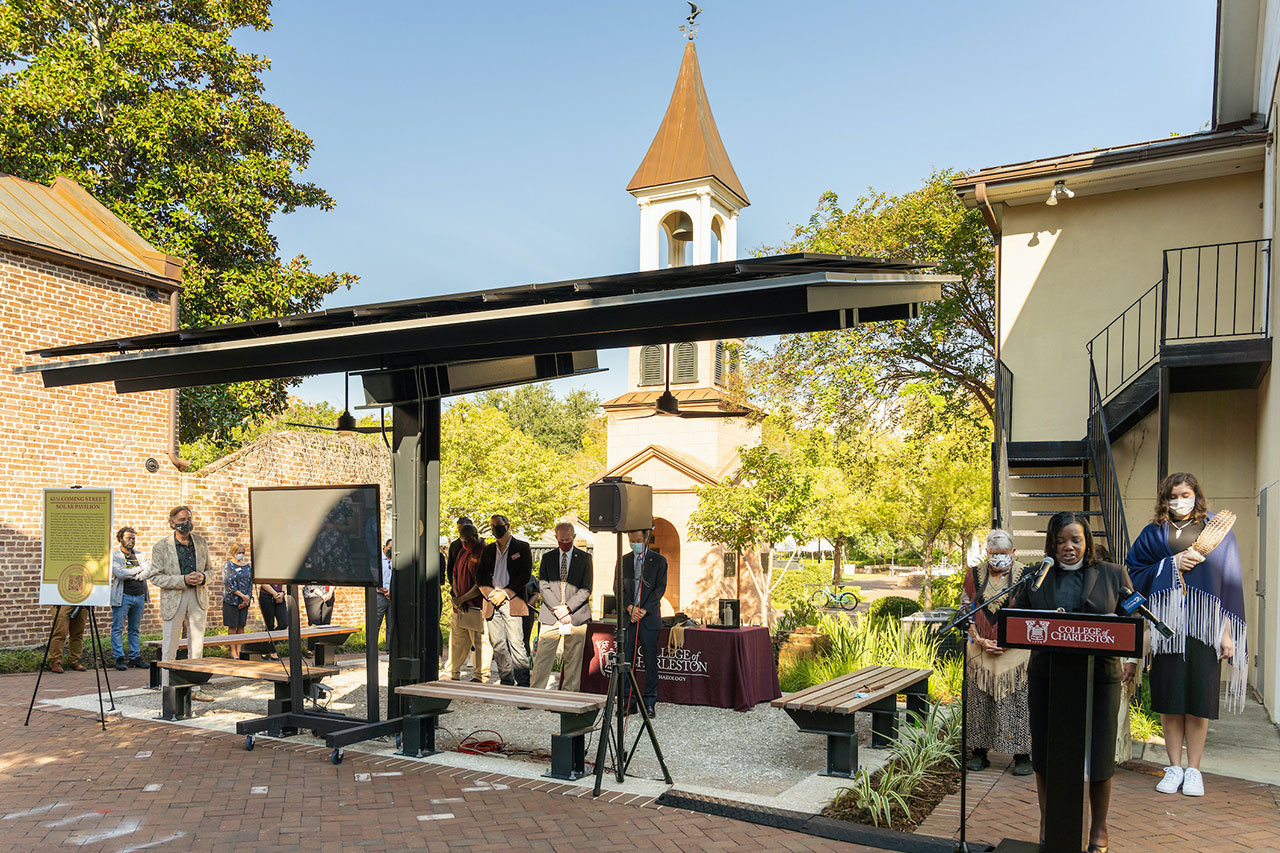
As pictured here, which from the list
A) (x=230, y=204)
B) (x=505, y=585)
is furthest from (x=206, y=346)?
(x=230, y=204)

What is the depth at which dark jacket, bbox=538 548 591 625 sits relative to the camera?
926 cm

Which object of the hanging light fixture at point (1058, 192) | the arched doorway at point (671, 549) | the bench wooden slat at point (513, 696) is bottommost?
the arched doorway at point (671, 549)

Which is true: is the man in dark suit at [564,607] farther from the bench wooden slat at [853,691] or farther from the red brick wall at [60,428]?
the red brick wall at [60,428]

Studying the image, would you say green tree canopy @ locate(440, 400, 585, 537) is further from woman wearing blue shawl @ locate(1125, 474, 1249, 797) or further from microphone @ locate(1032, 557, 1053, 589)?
microphone @ locate(1032, 557, 1053, 589)

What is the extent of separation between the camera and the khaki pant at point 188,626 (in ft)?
32.4

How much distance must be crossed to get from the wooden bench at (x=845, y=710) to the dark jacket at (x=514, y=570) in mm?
3703

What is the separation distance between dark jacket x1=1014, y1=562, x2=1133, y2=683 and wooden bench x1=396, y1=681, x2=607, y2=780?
3.01 metres

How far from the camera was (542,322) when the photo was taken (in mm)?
6055

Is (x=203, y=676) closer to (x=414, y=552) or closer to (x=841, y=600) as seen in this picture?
(x=414, y=552)

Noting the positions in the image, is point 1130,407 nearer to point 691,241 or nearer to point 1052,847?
point 1052,847

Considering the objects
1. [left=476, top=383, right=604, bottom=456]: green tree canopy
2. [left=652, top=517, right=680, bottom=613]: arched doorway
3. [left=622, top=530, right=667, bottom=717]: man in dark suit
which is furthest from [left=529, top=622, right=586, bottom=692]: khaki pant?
[left=476, top=383, right=604, bottom=456]: green tree canopy

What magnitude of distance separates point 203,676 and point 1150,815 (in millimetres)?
7753

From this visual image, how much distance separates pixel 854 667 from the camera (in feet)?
30.7

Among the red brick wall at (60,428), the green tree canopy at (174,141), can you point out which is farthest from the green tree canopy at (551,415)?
the red brick wall at (60,428)
